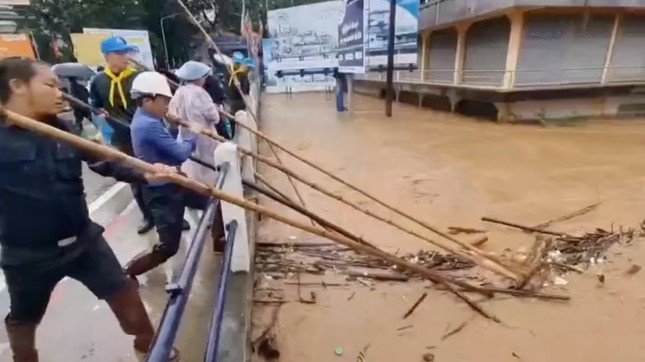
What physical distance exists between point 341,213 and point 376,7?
362 inches

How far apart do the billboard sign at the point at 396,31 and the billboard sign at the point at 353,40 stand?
28 cm

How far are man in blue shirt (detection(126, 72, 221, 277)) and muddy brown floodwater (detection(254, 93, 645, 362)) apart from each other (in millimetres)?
900

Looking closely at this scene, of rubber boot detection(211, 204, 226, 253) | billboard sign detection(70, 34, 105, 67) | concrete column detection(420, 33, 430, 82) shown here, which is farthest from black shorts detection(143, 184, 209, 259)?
concrete column detection(420, 33, 430, 82)

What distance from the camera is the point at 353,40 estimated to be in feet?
46.0

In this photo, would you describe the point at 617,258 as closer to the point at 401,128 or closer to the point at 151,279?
A: the point at 151,279

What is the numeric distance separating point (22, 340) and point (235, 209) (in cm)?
134

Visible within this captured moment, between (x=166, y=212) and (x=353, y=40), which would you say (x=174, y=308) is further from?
(x=353, y=40)

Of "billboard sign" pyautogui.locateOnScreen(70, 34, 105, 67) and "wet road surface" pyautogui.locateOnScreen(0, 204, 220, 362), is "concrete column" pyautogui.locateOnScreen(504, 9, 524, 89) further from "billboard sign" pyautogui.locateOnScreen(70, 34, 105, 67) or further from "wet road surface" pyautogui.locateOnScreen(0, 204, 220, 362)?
"billboard sign" pyautogui.locateOnScreen(70, 34, 105, 67)

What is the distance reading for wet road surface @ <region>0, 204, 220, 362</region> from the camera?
2.70 meters

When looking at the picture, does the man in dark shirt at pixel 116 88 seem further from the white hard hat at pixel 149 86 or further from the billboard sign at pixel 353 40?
the billboard sign at pixel 353 40

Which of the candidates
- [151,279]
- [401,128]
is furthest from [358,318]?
[401,128]

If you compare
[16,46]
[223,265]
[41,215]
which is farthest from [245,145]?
[16,46]

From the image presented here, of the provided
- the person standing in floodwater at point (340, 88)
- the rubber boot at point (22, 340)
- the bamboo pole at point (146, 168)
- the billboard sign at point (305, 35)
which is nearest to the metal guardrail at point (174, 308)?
the bamboo pole at point (146, 168)

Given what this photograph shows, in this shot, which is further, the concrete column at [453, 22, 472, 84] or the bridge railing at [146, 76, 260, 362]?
the concrete column at [453, 22, 472, 84]
